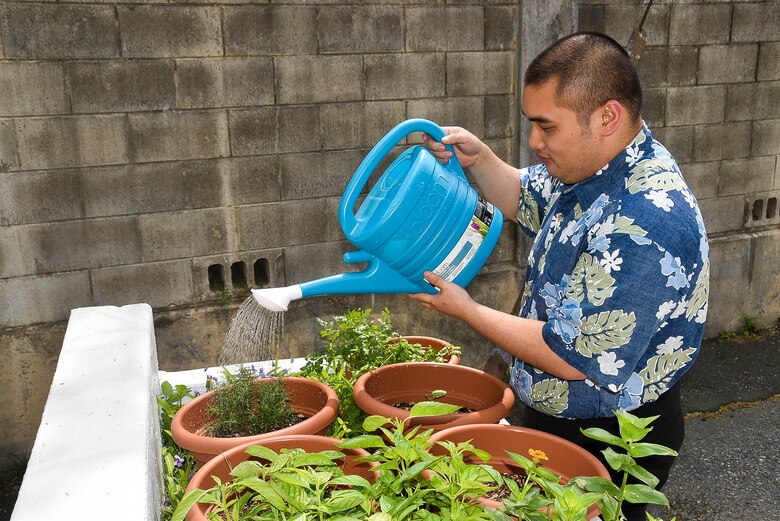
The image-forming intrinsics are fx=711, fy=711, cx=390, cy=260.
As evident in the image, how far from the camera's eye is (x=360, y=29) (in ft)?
11.4

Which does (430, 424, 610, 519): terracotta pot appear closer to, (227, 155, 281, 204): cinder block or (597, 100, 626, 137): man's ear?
(597, 100, 626, 137): man's ear

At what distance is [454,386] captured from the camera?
1.82m

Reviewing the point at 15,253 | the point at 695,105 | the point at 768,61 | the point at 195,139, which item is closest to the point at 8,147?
the point at 15,253

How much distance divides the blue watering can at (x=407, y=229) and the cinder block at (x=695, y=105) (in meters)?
3.06

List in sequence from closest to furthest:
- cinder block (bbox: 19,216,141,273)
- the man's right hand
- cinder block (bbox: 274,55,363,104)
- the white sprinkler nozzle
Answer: the white sprinkler nozzle
the man's right hand
cinder block (bbox: 19,216,141,273)
cinder block (bbox: 274,55,363,104)

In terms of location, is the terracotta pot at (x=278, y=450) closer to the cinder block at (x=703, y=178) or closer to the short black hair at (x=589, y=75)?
the short black hair at (x=589, y=75)

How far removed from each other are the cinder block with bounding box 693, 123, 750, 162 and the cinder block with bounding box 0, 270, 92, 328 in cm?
364

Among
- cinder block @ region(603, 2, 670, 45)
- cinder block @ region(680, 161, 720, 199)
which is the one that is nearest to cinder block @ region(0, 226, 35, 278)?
cinder block @ region(603, 2, 670, 45)

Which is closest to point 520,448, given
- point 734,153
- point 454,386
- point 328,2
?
point 454,386

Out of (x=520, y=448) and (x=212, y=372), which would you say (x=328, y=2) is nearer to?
(x=212, y=372)

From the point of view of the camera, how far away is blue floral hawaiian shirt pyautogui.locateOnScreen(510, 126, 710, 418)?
140 cm

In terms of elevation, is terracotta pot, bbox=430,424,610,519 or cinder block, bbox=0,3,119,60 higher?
cinder block, bbox=0,3,119,60

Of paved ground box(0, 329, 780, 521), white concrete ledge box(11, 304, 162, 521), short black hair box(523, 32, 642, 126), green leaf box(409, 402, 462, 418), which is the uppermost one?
short black hair box(523, 32, 642, 126)

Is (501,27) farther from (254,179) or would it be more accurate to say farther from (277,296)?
(277,296)
